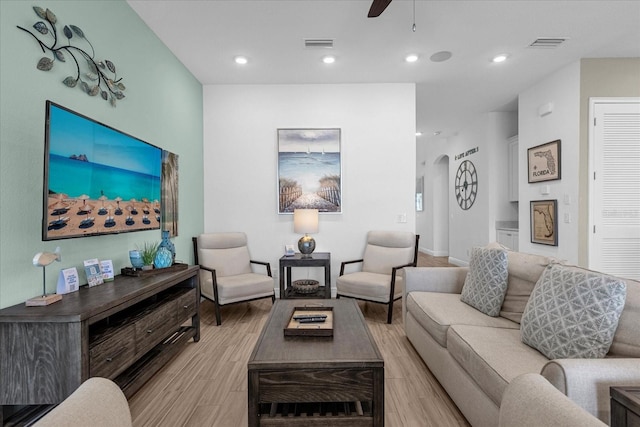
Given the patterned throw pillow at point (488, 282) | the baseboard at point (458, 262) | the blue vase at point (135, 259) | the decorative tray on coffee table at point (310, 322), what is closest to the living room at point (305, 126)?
the blue vase at point (135, 259)

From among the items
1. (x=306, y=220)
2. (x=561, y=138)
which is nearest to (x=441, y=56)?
(x=561, y=138)

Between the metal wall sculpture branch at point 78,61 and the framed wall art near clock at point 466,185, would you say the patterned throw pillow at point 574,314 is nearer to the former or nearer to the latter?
the metal wall sculpture branch at point 78,61

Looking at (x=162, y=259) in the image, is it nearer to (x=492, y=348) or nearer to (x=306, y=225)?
(x=306, y=225)

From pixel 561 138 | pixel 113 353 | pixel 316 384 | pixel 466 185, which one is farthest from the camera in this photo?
pixel 466 185

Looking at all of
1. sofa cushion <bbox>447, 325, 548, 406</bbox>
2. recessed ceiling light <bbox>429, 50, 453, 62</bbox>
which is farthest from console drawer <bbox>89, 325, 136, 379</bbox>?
recessed ceiling light <bbox>429, 50, 453, 62</bbox>

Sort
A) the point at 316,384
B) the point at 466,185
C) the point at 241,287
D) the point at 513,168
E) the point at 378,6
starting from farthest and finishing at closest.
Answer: the point at 466,185, the point at 513,168, the point at 241,287, the point at 378,6, the point at 316,384

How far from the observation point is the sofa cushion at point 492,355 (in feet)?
4.53

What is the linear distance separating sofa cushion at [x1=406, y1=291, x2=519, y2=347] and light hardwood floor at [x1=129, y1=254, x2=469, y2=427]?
1.12 feet

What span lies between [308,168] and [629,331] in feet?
11.0

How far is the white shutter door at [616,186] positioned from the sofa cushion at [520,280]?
87.3 inches

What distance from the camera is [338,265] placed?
4.22 meters

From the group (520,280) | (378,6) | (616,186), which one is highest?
(378,6)

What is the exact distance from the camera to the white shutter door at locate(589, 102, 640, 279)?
3564 millimetres

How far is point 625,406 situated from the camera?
36.1 inches
